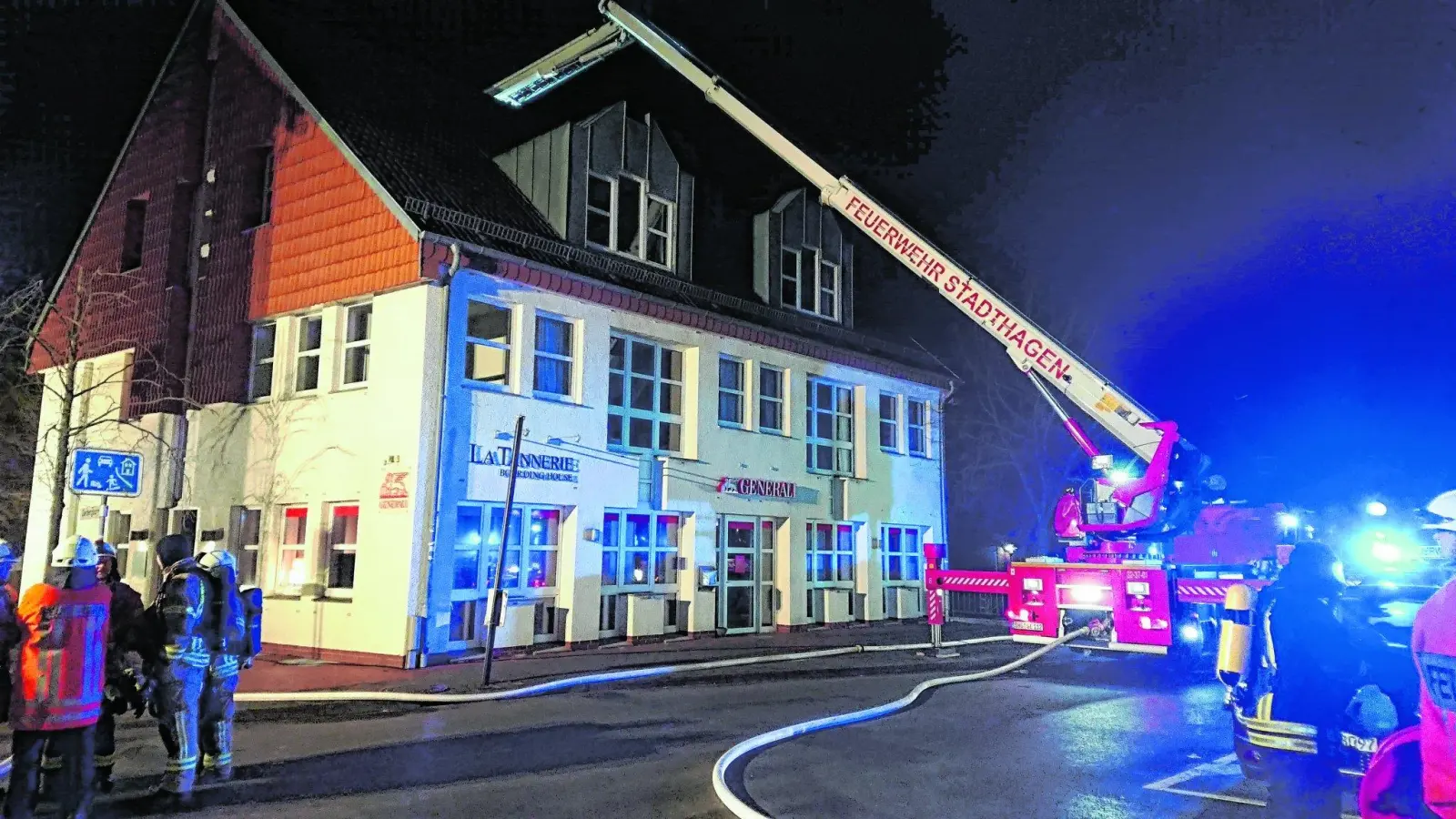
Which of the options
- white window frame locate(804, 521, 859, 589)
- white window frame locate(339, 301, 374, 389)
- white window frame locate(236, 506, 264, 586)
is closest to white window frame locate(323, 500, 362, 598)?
white window frame locate(236, 506, 264, 586)

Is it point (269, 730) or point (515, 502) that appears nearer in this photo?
point (269, 730)

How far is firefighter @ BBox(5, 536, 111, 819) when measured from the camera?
533 centimetres

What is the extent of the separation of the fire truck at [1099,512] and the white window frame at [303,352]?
27.4 feet

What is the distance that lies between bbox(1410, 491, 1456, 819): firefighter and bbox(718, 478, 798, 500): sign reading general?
14.8 metres

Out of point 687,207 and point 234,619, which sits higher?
point 687,207

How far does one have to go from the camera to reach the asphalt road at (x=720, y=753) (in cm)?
614

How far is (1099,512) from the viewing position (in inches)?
517

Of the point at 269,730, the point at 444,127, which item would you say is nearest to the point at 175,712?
the point at 269,730

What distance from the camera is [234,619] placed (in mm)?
6996

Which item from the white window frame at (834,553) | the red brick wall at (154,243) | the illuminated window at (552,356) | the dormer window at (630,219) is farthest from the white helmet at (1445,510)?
the red brick wall at (154,243)

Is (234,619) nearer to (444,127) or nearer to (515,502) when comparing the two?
(515,502)

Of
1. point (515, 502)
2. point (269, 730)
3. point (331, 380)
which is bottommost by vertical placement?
point (269, 730)

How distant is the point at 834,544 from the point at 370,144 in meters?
12.0

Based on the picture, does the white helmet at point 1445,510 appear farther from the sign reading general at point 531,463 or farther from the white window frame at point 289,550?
the white window frame at point 289,550
